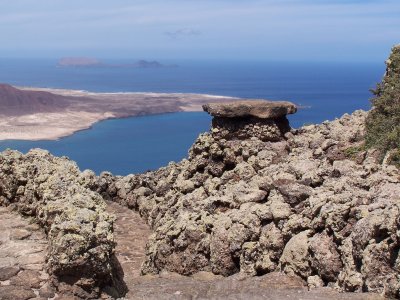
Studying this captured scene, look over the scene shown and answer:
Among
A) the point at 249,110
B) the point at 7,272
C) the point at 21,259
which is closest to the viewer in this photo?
the point at 7,272

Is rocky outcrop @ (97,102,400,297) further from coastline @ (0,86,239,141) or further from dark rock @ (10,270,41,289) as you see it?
coastline @ (0,86,239,141)

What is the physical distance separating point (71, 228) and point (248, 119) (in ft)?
34.6

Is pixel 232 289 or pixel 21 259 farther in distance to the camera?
pixel 232 289

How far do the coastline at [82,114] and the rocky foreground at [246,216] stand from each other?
8219cm

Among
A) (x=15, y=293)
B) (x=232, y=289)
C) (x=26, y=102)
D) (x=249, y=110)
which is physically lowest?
(x=26, y=102)

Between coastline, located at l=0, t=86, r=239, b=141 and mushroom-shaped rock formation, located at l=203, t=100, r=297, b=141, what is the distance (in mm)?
81481

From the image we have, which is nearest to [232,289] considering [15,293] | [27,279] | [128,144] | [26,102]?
[27,279]

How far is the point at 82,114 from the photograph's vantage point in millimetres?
124062

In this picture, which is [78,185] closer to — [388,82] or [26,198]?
[26,198]

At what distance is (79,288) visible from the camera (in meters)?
7.36

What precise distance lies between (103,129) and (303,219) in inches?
4091

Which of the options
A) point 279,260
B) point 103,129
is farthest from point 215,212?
point 103,129

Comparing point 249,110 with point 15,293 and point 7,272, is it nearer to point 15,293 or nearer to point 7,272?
point 7,272

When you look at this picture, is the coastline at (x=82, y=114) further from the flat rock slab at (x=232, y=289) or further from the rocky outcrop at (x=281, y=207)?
the flat rock slab at (x=232, y=289)
